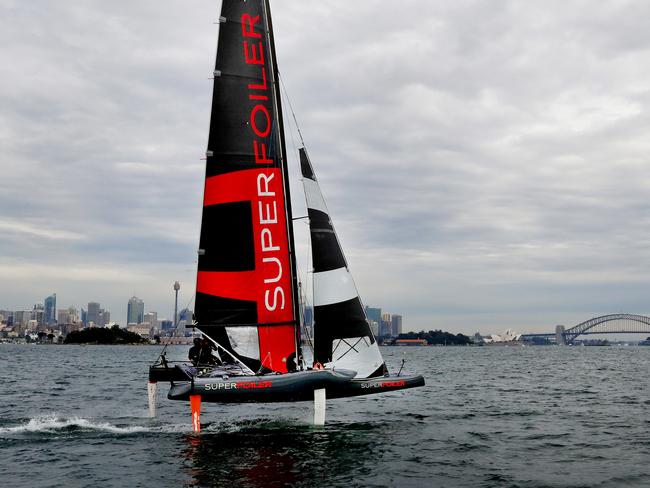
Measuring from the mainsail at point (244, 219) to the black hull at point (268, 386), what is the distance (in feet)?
6.69

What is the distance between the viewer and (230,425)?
2211 cm

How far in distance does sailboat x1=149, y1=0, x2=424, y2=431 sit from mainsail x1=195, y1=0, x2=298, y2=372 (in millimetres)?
32

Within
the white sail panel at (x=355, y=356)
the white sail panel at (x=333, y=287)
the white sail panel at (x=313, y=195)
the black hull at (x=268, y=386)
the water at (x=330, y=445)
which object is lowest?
the water at (x=330, y=445)

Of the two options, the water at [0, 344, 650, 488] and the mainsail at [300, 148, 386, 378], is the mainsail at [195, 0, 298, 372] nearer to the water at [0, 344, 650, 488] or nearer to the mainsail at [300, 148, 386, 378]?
the mainsail at [300, 148, 386, 378]

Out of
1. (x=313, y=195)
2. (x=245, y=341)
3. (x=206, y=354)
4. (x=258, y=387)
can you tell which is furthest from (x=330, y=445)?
(x=313, y=195)

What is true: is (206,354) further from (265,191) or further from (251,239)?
(265,191)

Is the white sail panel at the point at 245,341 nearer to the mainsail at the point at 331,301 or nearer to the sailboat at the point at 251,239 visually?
the sailboat at the point at 251,239

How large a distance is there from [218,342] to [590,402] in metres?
20.5

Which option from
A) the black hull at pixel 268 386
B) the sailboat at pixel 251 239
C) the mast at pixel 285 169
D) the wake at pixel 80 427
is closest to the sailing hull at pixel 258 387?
the black hull at pixel 268 386

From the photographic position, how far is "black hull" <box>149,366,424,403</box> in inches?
699

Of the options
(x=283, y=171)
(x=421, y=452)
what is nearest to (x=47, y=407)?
(x=283, y=171)

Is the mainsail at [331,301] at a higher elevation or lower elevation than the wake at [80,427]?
Answer: higher

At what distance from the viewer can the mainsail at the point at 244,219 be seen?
800 inches

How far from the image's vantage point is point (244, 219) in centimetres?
A: 2053
